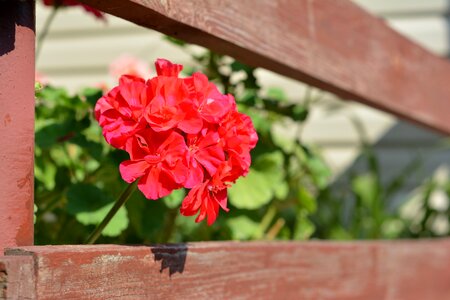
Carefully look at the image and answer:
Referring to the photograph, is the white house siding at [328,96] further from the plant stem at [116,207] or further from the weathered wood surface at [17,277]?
the weathered wood surface at [17,277]

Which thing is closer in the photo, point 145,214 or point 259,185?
point 145,214

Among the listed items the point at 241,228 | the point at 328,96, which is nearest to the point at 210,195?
the point at 241,228

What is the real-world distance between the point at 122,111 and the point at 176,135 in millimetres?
70

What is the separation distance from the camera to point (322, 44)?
5.49 ft

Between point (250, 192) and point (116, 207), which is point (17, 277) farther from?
point (250, 192)

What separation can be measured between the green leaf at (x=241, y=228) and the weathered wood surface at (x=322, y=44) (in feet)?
1.16

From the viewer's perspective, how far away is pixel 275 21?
57.2 inches

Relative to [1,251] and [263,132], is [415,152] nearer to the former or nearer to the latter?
[263,132]

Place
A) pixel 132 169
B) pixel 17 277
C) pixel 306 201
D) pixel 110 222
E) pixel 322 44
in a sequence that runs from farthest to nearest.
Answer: pixel 306 201
pixel 322 44
pixel 110 222
pixel 132 169
pixel 17 277

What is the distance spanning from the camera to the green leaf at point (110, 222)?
1.29m

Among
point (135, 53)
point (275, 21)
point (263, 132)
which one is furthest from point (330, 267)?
point (135, 53)

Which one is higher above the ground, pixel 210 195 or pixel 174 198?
pixel 210 195

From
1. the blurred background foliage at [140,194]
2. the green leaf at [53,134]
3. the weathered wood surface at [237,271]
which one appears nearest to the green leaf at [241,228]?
the blurred background foliage at [140,194]

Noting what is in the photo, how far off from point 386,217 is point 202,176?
1.84 m
